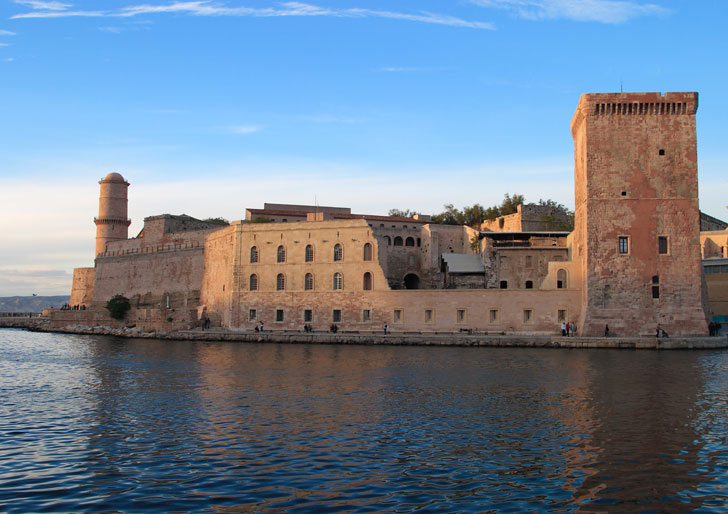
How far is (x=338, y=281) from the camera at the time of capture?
39.5 m

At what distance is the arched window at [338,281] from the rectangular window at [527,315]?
10.4 meters

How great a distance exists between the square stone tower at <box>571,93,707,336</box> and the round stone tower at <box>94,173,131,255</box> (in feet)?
159

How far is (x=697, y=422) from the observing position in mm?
13977

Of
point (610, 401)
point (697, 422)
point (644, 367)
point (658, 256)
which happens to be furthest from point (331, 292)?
point (697, 422)

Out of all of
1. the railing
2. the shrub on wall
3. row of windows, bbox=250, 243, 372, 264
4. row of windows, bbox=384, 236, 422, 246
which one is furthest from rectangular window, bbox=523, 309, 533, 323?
the shrub on wall

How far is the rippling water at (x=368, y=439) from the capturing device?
30.3 ft

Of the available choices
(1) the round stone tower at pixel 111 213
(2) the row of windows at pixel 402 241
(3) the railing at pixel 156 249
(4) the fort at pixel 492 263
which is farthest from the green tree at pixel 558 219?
(1) the round stone tower at pixel 111 213

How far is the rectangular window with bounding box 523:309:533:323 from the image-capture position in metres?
34.6

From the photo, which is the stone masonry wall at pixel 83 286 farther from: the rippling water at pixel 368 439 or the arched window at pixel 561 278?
the arched window at pixel 561 278

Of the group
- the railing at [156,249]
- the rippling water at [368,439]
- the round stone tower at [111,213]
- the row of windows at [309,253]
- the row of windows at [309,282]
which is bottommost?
the rippling water at [368,439]

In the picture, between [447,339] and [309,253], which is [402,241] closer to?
[309,253]

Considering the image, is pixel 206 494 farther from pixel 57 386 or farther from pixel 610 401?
pixel 57 386

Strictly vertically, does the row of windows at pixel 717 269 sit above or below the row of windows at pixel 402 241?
below

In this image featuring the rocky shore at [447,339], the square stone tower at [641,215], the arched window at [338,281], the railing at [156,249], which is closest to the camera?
the rocky shore at [447,339]
